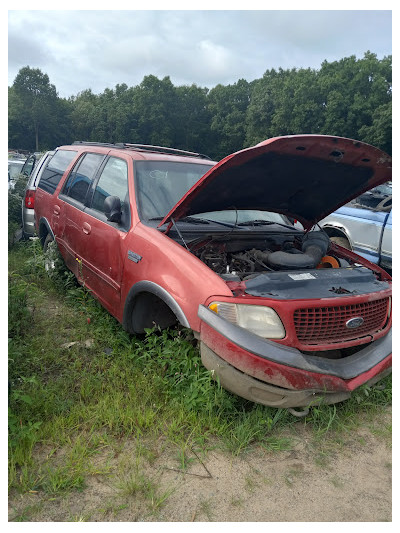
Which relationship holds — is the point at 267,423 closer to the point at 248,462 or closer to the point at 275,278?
the point at 248,462

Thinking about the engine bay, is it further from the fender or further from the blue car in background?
the blue car in background

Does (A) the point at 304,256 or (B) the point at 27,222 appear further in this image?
(B) the point at 27,222

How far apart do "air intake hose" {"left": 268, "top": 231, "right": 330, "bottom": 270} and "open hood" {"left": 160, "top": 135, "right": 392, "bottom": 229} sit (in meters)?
0.44

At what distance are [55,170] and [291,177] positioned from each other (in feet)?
12.0

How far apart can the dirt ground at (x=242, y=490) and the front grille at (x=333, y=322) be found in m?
0.70

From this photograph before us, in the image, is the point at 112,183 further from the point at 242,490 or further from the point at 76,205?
the point at 242,490

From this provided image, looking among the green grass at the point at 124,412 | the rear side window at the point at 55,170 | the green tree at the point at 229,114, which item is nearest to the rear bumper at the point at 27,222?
the rear side window at the point at 55,170

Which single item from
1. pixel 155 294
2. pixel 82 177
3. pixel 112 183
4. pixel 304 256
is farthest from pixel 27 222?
pixel 304 256

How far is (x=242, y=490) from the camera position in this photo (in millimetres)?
2285

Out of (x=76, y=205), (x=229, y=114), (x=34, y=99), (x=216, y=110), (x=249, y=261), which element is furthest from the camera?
(x=216, y=110)

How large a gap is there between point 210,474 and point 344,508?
29.6 inches

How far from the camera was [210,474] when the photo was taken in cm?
239

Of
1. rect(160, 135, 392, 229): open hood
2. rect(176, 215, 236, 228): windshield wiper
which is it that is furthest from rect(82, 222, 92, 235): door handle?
rect(160, 135, 392, 229): open hood

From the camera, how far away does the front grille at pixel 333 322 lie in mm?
2682
